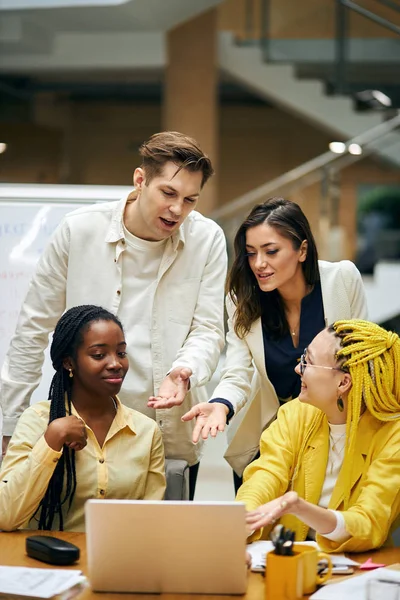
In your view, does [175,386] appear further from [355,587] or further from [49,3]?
[49,3]

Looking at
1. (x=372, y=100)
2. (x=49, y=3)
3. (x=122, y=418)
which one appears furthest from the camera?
(x=372, y=100)

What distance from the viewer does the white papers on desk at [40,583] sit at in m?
1.87

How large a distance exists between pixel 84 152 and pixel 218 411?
379 inches

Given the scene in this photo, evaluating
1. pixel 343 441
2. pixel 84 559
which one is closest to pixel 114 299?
pixel 343 441

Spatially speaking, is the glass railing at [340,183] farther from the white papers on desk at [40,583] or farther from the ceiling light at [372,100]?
the white papers on desk at [40,583]

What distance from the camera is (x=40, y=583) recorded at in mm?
1927

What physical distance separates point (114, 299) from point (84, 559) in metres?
0.92

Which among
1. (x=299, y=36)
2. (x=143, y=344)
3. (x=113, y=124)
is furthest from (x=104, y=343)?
(x=113, y=124)

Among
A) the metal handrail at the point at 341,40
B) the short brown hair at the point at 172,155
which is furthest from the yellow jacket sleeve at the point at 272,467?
the metal handrail at the point at 341,40

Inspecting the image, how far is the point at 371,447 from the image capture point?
240cm

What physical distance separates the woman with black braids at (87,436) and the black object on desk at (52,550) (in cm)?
26

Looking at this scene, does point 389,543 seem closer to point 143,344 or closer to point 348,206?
point 143,344

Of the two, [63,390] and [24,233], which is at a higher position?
[24,233]

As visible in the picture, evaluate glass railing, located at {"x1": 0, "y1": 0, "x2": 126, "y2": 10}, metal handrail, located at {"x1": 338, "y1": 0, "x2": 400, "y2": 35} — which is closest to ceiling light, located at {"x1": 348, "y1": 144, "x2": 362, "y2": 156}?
metal handrail, located at {"x1": 338, "y1": 0, "x2": 400, "y2": 35}
